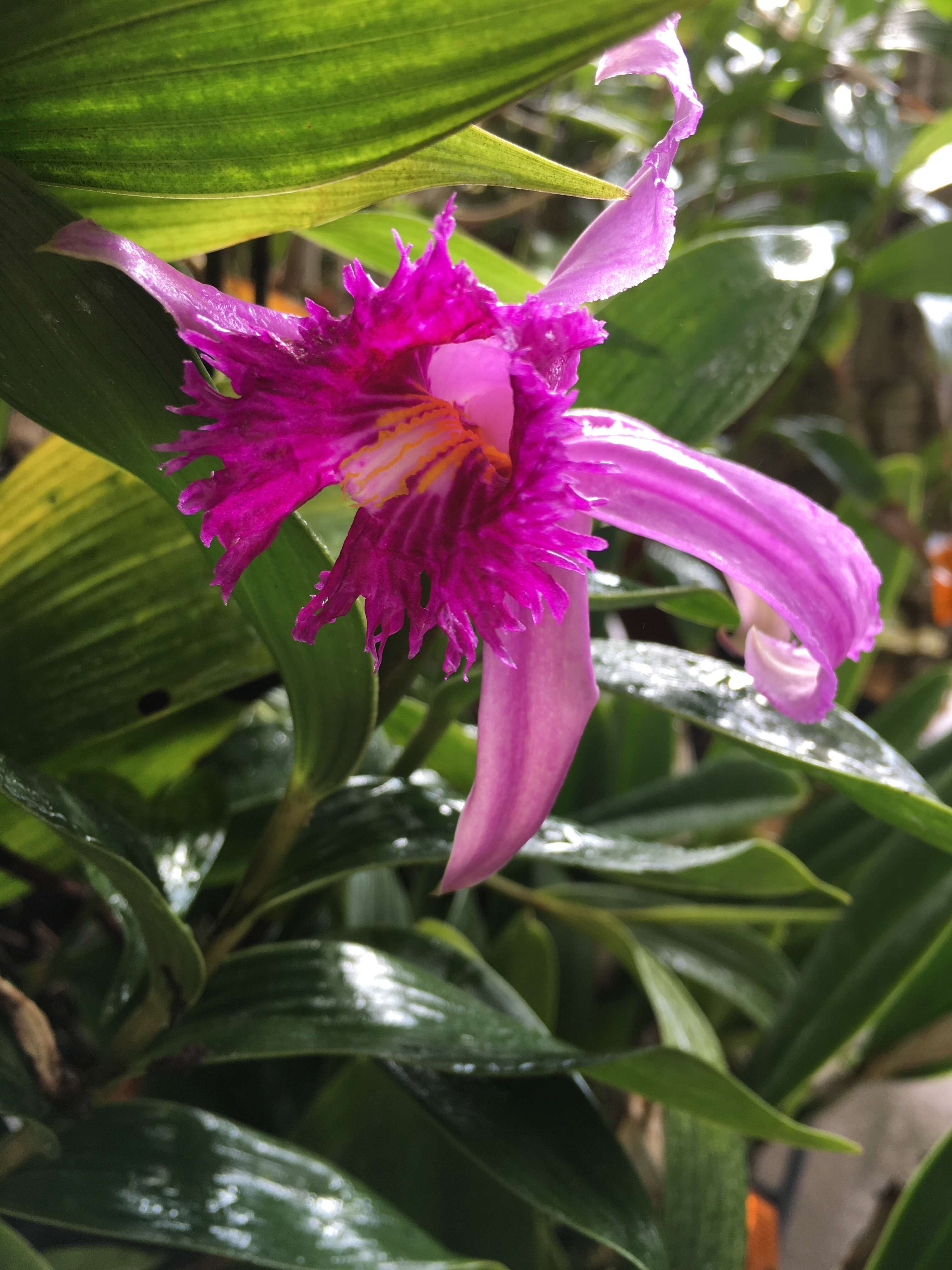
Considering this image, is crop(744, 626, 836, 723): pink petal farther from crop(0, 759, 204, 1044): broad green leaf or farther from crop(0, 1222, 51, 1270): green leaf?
crop(0, 1222, 51, 1270): green leaf

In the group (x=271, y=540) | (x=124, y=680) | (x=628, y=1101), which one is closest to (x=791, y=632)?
(x=271, y=540)

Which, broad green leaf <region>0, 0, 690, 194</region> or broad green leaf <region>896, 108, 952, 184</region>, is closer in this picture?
broad green leaf <region>0, 0, 690, 194</region>

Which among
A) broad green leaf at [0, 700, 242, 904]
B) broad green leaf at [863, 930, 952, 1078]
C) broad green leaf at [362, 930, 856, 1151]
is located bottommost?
broad green leaf at [863, 930, 952, 1078]

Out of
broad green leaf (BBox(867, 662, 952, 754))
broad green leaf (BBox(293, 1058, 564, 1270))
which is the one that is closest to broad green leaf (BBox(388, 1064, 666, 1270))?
broad green leaf (BBox(293, 1058, 564, 1270))

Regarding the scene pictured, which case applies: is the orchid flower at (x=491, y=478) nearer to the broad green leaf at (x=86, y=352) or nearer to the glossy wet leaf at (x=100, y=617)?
the broad green leaf at (x=86, y=352)

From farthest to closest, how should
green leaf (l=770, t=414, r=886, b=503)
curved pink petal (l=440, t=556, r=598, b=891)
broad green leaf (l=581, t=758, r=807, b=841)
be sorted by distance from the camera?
green leaf (l=770, t=414, r=886, b=503) < broad green leaf (l=581, t=758, r=807, b=841) < curved pink petal (l=440, t=556, r=598, b=891)

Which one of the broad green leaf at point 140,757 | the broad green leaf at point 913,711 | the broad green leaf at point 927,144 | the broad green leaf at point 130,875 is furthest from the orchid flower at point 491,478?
the broad green leaf at point 927,144

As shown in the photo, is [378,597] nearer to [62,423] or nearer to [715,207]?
[62,423]

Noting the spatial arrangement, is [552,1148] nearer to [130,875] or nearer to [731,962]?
[130,875]
